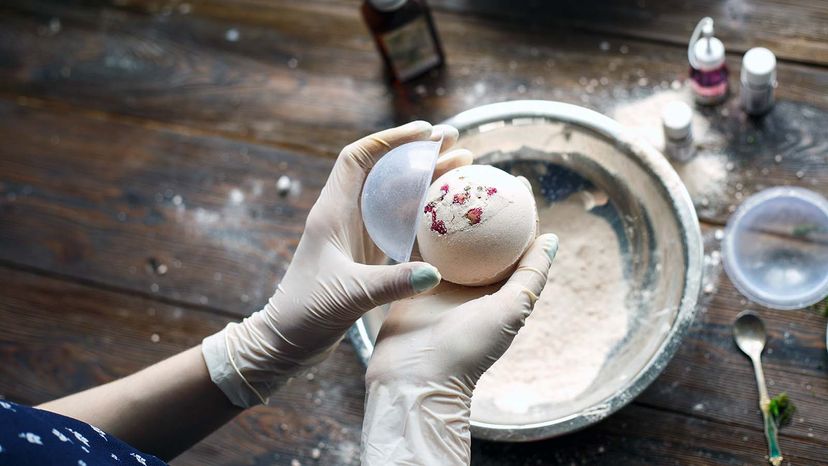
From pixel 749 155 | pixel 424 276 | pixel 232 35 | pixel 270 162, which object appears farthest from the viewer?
pixel 232 35

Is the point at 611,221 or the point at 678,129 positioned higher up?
the point at 678,129

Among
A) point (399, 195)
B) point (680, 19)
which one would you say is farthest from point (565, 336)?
point (680, 19)

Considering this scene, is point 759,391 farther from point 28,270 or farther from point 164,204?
point 28,270

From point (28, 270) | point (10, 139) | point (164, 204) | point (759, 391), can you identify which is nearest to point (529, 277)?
point (759, 391)

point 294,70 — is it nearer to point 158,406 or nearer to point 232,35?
point 232,35

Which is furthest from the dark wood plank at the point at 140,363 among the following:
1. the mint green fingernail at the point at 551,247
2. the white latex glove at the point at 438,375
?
the mint green fingernail at the point at 551,247

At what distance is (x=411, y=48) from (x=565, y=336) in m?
0.59

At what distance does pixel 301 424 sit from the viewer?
1297 millimetres

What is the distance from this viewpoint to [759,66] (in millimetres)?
1205

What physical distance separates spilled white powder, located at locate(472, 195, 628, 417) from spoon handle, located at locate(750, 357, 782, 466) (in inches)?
8.7

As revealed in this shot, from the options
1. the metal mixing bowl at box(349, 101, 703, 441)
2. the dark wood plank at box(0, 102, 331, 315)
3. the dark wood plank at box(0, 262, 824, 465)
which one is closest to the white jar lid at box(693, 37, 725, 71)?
the metal mixing bowl at box(349, 101, 703, 441)

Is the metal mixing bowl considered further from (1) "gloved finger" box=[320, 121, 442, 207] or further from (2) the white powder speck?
(2) the white powder speck

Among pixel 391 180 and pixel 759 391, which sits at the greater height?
pixel 391 180

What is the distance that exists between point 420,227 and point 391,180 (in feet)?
0.33
